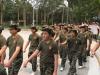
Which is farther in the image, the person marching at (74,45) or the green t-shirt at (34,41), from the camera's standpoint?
the person marching at (74,45)

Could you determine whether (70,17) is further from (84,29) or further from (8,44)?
(8,44)

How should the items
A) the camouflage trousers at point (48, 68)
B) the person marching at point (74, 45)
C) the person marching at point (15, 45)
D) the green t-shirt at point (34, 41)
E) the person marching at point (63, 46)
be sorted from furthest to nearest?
the person marching at point (63, 46), the person marching at point (74, 45), the green t-shirt at point (34, 41), the person marching at point (15, 45), the camouflage trousers at point (48, 68)

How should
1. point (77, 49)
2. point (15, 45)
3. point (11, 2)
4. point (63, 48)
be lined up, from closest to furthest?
1. point (15, 45)
2. point (77, 49)
3. point (63, 48)
4. point (11, 2)

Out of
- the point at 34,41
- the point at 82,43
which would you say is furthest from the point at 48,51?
the point at 82,43

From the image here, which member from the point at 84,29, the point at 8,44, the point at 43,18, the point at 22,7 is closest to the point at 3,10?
the point at 22,7

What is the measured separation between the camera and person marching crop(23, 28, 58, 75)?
765cm

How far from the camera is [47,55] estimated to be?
796cm

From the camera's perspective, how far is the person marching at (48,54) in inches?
301

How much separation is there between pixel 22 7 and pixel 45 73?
269ft

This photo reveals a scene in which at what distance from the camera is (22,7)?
89.6 metres

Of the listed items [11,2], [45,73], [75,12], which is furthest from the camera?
[11,2]

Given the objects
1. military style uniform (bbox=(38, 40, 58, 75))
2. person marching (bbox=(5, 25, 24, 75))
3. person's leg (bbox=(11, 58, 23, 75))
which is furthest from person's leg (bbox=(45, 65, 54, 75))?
person's leg (bbox=(11, 58, 23, 75))

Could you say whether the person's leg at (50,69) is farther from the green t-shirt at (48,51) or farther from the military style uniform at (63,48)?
the military style uniform at (63,48)

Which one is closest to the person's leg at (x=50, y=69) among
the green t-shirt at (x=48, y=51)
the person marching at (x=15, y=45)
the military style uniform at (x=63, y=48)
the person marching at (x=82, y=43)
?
the green t-shirt at (x=48, y=51)
